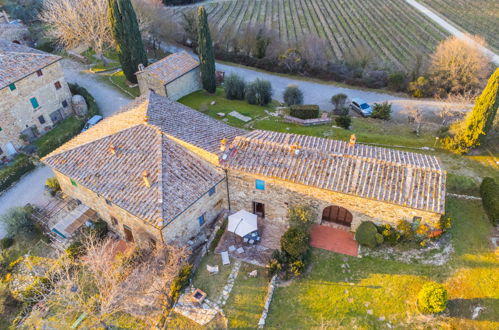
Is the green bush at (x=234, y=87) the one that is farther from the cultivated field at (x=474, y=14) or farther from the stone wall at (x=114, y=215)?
the cultivated field at (x=474, y=14)

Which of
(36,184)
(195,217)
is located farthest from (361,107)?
(36,184)

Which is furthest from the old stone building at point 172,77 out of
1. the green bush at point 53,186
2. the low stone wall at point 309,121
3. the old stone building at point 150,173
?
the green bush at point 53,186

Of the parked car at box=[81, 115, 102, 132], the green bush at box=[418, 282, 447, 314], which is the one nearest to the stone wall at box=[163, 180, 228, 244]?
the green bush at box=[418, 282, 447, 314]

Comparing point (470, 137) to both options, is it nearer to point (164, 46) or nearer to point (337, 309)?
point (337, 309)

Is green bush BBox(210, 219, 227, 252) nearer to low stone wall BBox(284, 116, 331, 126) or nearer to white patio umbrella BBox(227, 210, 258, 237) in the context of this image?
white patio umbrella BBox(227, 210, 258, 237)

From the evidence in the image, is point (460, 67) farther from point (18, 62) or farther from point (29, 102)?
point (18, 62)

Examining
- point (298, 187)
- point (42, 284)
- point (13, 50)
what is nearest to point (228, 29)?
point (13, 50)

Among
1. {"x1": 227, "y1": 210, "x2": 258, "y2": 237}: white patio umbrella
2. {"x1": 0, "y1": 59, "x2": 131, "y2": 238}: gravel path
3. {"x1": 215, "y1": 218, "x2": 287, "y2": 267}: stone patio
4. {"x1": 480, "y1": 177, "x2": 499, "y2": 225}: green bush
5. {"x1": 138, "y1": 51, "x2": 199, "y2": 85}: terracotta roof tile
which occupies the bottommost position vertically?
{"x1": 0, "y1": 59, "x2": 131, "y2": 238}: gravel path

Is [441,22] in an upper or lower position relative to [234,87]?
lower
